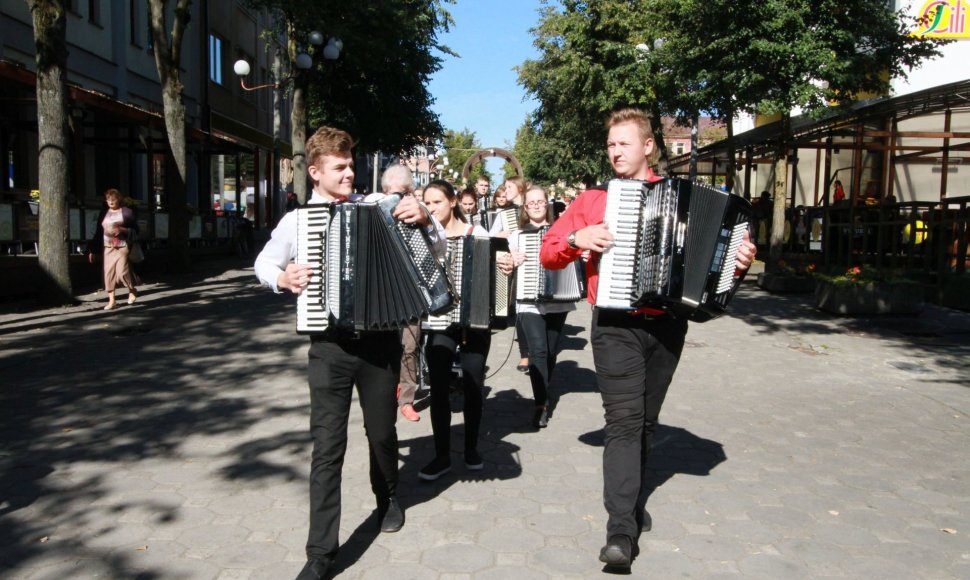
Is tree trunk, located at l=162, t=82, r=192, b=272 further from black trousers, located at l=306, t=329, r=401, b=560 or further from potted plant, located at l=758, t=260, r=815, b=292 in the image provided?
black trousers, located at l=306, t=329, r=401, b=560

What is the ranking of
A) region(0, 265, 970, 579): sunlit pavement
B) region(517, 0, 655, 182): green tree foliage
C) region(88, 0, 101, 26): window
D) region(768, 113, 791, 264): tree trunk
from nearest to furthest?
region(0, 265, 970, 579): sunlit pavement
region(768, 113, 791, 264): tree trunk
region(88, 0, 101, 26): window
region(517, 0, 655, 182): green tree foliage

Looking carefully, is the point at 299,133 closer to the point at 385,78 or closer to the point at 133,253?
the point at 385,78

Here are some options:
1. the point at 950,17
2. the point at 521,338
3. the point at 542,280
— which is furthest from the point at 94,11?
the point at 950,17

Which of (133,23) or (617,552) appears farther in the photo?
(133,23)

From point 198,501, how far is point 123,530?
1.66ft

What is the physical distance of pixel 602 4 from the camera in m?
31.5

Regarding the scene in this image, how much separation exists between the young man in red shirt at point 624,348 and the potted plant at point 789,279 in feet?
44.8

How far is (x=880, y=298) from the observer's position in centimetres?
1286

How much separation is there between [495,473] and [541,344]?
1.56 m

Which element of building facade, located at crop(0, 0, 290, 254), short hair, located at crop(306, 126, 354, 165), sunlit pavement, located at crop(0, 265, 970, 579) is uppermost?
building facade, located at crop(0, 0, 290, 254)

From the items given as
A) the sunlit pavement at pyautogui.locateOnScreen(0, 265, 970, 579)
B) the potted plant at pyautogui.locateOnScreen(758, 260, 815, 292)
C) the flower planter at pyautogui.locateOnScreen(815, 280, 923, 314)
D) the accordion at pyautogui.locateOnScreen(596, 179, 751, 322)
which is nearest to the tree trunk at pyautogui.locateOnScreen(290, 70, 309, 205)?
the potted plant at pyautogui.locateOnScreen(758, 260, 815, 292)

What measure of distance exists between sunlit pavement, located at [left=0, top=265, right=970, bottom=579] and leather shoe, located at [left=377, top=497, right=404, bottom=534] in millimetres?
54

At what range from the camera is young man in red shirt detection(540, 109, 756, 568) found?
12.9 ft

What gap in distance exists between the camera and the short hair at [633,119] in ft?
A: 13.4
